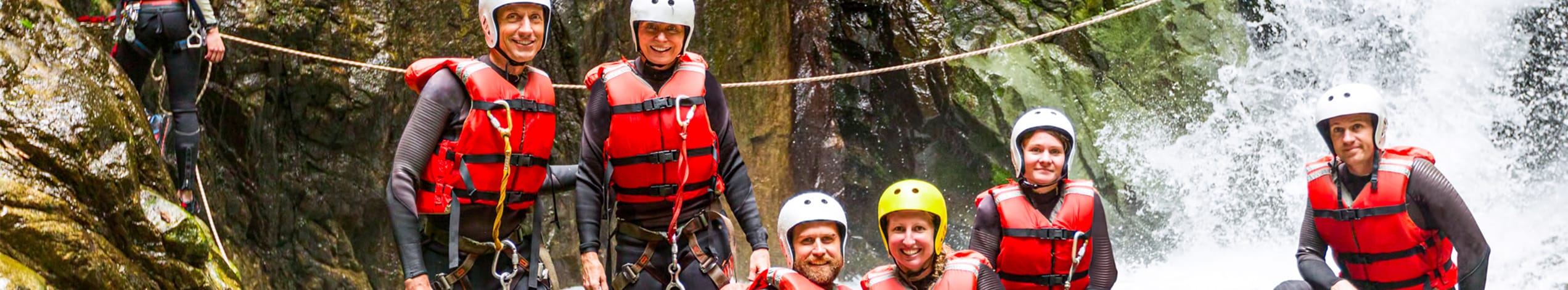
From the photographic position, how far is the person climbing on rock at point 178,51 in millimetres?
5922

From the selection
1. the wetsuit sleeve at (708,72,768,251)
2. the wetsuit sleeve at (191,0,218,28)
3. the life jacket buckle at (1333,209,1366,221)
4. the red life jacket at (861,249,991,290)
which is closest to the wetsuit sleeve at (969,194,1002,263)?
the red life jacket at (861,249,991,290)

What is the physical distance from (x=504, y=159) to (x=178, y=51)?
106 inches

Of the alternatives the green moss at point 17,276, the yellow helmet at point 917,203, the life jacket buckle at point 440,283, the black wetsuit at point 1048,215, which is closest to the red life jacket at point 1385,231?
the black wetsuit at point 1048,215

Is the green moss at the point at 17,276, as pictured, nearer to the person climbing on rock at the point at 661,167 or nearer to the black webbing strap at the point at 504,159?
the black webbing strap at the point at 504,159

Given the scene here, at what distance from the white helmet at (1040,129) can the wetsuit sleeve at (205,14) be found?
3.96m

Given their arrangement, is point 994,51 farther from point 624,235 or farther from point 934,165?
point 624,235

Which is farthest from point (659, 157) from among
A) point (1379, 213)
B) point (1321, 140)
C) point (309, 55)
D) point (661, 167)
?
point (1321, 140)

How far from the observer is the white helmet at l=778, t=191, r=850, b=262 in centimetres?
396

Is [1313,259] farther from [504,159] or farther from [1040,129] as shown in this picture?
[504,159]

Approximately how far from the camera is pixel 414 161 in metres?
4.10

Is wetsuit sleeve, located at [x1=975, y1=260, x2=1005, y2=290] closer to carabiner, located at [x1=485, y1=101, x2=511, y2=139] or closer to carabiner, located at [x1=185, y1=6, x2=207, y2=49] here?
carabiner, located at [x1=485, y1=101, x2=511, y2=139]

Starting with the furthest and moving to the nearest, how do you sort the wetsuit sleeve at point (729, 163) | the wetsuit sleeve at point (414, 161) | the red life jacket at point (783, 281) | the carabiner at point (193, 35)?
the carabiner at point (193, 35) → the wetsuit sleeve at point (729, 163) → the wetsuit sleeve at point (414, 161) → the red life jacket at point (783, 281)

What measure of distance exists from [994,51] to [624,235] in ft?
21.7

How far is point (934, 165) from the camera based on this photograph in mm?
11164
